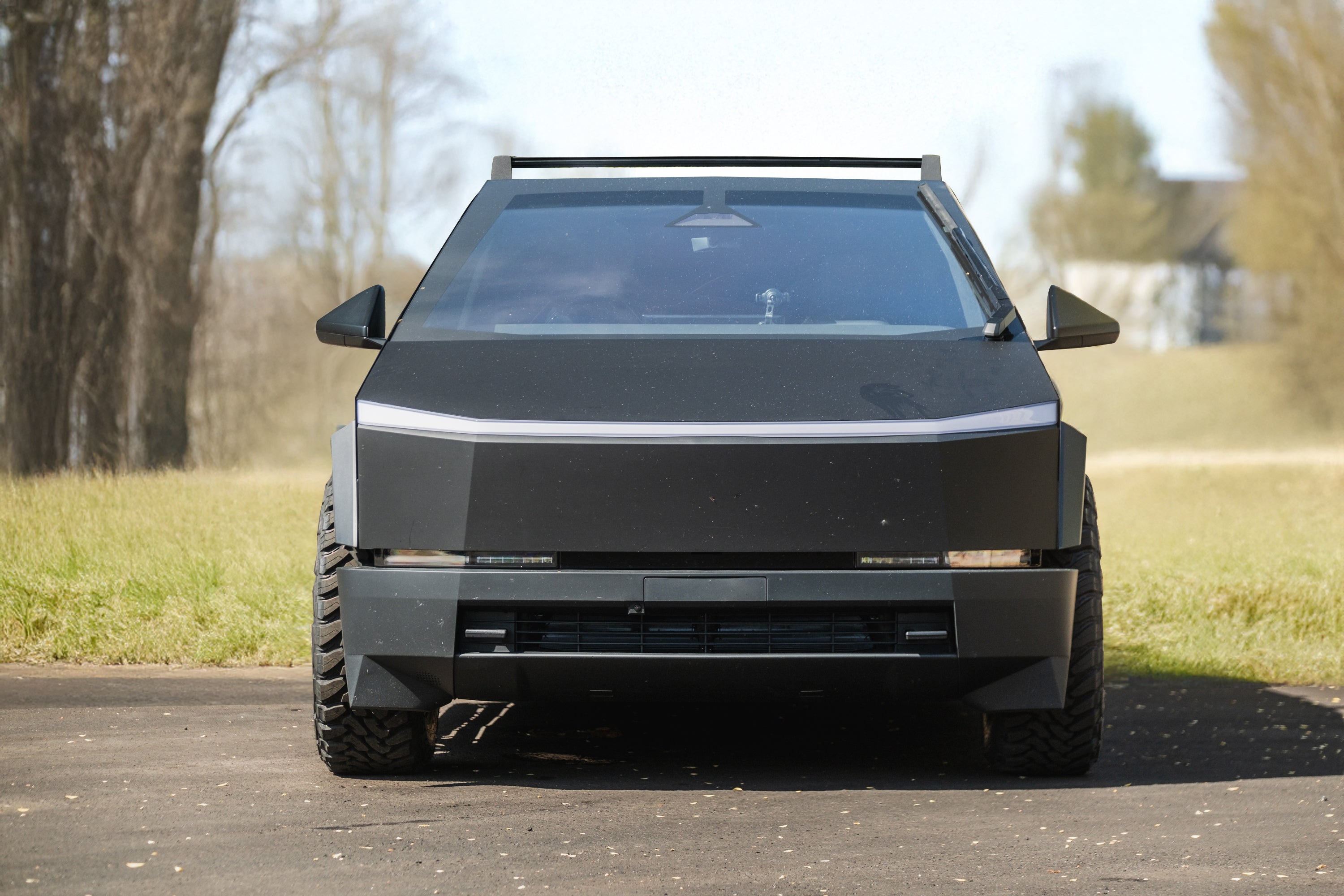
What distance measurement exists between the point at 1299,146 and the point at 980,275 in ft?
86.7

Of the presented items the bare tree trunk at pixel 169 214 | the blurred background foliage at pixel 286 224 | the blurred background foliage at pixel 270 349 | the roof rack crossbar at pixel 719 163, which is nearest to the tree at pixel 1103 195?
the blurred background foliage at pixel 286 224

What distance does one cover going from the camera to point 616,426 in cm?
409

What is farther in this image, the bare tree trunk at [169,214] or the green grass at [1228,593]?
the bare tree trunk at [169,214]

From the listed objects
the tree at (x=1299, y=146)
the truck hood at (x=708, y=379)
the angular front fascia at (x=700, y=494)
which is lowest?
the angular front fascia at (x=700, y=494)

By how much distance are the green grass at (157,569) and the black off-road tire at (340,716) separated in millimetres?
2934

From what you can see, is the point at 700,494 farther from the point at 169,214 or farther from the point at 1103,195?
the point at 1103,195

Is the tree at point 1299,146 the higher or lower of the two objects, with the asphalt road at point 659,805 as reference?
higher

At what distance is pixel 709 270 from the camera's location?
491cm

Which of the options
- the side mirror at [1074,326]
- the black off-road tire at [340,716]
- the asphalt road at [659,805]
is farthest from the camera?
the side mirror at [1074,326]

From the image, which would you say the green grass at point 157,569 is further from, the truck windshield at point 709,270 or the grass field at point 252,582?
the truck windshield at point 709,270

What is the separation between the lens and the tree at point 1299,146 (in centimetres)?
2703

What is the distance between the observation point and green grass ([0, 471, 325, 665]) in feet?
23.9

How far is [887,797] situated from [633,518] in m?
1.12

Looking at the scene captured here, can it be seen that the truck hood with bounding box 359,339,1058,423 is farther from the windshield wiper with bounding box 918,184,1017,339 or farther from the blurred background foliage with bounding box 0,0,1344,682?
the blurred background foliage with bounding box 0,0,1344,682
